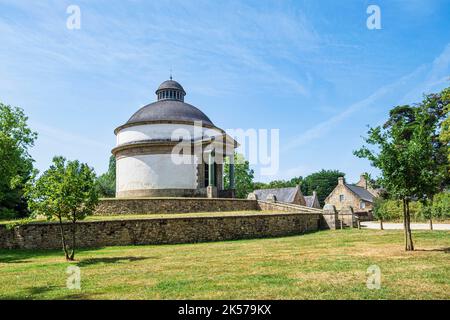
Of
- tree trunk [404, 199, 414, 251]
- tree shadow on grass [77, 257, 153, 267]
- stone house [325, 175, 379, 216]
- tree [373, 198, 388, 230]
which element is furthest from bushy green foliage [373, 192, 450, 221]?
tree shadow on grass [77, 257, 153, 267]

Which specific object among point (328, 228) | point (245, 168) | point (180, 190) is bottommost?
point (328, 228)

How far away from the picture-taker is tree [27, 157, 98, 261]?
43.6ft

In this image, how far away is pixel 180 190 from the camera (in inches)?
1193

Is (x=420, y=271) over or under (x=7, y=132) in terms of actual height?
under

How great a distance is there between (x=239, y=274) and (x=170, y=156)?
2248 cm

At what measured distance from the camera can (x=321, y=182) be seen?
92.9m

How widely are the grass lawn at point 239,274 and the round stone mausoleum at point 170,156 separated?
52.1 ft

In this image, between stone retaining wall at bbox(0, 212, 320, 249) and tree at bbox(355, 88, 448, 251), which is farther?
stone retaining wall at bbox(0, 212, 320, 249)

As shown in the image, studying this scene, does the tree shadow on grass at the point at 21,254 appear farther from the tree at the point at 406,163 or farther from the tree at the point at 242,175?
the tree at the point at 242,175

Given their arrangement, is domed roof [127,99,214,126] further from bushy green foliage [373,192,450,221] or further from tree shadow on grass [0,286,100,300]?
tree shadow on grass [0,286,100,300]

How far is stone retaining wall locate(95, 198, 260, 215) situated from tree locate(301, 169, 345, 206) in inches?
2728

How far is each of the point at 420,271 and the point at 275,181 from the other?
87169 mm
